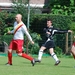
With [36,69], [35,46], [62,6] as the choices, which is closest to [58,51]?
[35,46]

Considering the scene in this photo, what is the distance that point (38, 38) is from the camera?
26.4m

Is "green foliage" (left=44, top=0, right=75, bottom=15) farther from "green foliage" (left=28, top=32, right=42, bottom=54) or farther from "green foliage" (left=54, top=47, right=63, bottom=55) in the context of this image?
"green foliage" (left=54, top=47, right=63, bottom=55)

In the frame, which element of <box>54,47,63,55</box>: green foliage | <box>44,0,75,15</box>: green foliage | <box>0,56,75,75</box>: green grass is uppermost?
<box>0,56,75,75</box>: green grass

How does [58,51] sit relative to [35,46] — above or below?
below

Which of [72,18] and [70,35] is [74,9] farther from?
[70,35]

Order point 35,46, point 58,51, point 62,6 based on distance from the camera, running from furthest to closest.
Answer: point 62,6 < point 35,46 < point 58,51

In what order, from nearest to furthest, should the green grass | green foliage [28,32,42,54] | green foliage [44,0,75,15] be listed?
the green grass
green foliage [28,32,42,54]
green foliage [44,0,75,15]

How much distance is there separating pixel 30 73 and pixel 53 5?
23927 millimetres

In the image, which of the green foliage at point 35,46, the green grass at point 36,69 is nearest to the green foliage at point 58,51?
the green foliage at point 35,46

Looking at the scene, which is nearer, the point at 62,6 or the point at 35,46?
the point at 35,46

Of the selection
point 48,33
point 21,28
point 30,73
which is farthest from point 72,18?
point 30,73

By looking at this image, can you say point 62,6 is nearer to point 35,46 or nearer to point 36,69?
point 35,46

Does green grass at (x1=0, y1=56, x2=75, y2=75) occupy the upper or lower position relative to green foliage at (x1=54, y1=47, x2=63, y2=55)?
upper

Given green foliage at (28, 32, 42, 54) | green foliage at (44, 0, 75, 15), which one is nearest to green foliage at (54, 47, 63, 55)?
green foliage at (28, 32, 42, 54)
